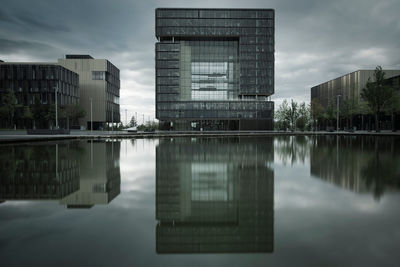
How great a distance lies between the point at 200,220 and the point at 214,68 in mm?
90270

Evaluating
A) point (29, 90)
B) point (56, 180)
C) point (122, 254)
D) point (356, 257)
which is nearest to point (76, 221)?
point (122, 254)

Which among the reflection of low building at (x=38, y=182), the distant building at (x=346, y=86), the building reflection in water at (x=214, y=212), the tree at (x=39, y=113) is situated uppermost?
the distant building at (x=346, y=86)

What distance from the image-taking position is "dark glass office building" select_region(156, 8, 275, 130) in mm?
87875

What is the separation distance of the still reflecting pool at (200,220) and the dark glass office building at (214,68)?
81.8 m

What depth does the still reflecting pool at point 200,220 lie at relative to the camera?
3.92 m

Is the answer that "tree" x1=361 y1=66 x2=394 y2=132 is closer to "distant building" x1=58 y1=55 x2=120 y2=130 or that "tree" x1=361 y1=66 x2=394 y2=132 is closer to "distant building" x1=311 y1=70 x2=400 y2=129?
"distant building" x1=311 y1=70 x2=400 y2=129

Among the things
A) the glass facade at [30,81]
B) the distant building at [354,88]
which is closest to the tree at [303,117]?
the distant building at [354,88]

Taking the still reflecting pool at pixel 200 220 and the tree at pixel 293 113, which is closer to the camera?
the still reflecting pool at pixel 200 220

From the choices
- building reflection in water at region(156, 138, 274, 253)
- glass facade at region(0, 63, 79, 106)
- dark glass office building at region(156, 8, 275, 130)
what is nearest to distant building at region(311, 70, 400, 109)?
dark glass office building at region(156, 8, 275, 130)

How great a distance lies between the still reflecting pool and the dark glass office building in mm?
81849

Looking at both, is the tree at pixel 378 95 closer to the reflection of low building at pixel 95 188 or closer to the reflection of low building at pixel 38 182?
the reflection of low building at pixel 95 188

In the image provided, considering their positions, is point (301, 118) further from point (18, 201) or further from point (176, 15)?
point (18, 201)

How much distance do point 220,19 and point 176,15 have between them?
16.2 m

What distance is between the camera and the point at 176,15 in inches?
3435
